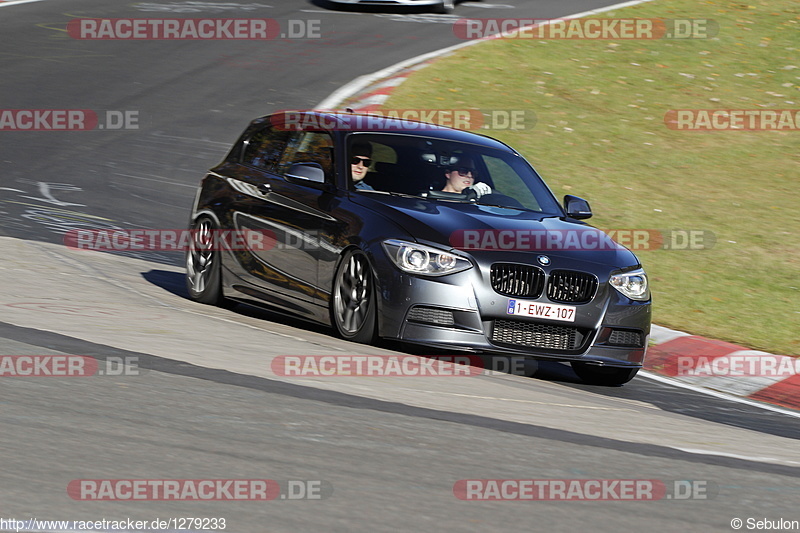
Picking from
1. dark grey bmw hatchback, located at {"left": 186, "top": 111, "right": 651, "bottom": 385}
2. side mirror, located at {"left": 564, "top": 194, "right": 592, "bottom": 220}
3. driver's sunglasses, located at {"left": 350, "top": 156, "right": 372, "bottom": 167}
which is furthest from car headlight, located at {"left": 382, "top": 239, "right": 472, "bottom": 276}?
side mirror, located at {"left": 564, "top": 194, "right": 592, "bottom": 220}

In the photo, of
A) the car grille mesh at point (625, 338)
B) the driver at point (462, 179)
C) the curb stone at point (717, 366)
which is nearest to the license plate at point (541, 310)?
the car grille mesh at point (625, 338)

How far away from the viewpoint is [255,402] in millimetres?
6273

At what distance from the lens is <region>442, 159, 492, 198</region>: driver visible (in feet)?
30.3

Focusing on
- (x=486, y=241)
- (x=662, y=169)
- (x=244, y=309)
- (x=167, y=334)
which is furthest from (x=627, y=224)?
(x=167, y=334)

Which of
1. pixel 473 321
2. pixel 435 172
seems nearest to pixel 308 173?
pixel 435 172

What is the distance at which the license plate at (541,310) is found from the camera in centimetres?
823

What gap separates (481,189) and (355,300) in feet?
4.62

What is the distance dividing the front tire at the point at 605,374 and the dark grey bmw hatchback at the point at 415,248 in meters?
0.01

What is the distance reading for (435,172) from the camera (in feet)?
30.4

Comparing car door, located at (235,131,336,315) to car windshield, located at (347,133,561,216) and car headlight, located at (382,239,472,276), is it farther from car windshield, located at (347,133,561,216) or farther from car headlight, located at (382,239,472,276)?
car headlight, located at (382,239,472,276)

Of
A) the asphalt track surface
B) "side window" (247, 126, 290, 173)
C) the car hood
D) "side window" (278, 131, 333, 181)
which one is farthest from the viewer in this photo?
"side window" (247, 126, 290, 173)

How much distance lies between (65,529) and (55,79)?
16.0 m

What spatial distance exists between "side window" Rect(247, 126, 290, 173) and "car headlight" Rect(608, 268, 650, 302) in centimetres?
283

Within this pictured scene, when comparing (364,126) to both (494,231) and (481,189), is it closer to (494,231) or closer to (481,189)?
(481,189)
